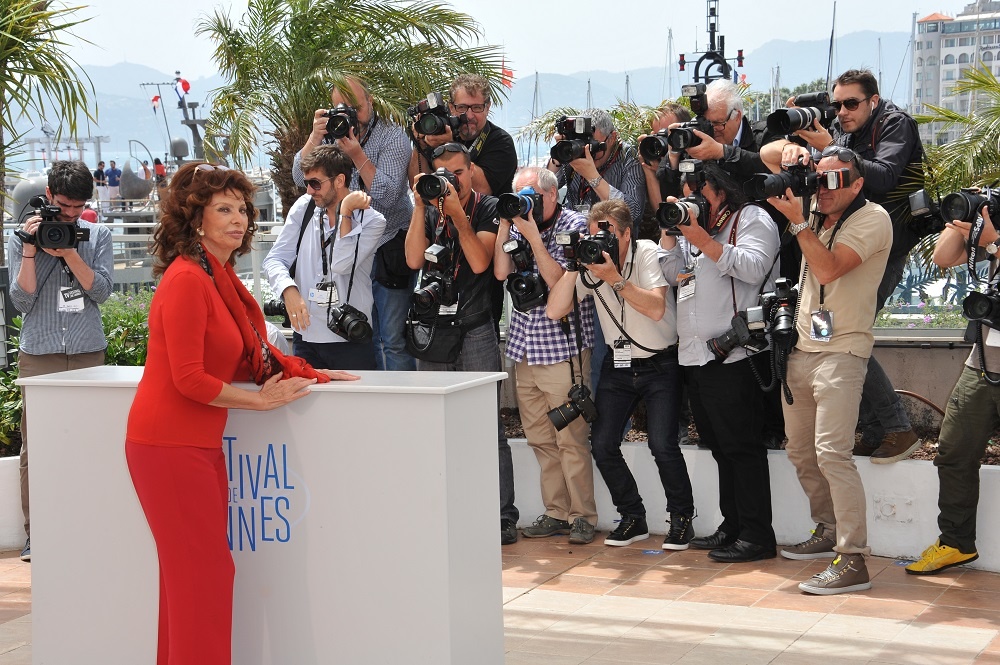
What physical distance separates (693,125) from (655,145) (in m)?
0.23

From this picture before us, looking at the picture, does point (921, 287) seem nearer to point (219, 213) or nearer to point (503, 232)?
point (503, 232)

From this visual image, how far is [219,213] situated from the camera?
11.6 feet

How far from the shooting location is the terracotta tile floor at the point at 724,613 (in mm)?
4195

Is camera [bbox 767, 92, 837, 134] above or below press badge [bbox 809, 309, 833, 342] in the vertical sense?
above

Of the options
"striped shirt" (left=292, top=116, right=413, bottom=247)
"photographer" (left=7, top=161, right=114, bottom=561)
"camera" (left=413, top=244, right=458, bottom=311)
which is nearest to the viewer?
"camera" (left=413, top=244, right=458, bottom=311)

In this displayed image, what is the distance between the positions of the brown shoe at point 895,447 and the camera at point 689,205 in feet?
4.72

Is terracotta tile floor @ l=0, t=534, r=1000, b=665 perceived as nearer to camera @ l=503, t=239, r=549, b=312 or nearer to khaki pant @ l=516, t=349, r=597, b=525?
khaki pant @ l=516, t=349, r=597, b=525

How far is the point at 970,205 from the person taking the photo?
4707 mm

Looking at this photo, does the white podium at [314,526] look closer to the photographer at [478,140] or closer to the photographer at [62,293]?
the photographer at [62,293]

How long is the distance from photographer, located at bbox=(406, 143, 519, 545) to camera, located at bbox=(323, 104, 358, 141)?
609 mm

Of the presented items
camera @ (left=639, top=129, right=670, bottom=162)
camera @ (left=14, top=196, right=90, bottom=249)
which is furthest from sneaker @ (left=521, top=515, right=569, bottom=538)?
camera @ (left=14, top=196, right=90, bottom=249)

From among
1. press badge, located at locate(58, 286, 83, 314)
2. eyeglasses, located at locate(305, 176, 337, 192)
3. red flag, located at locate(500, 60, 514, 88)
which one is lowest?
Answer: press badge, located at locate(58, 286, 83, 314)

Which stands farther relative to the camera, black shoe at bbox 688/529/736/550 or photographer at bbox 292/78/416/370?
photographer at bbox 292/78/416/370

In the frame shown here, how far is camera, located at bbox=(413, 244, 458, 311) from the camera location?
5.66 m
